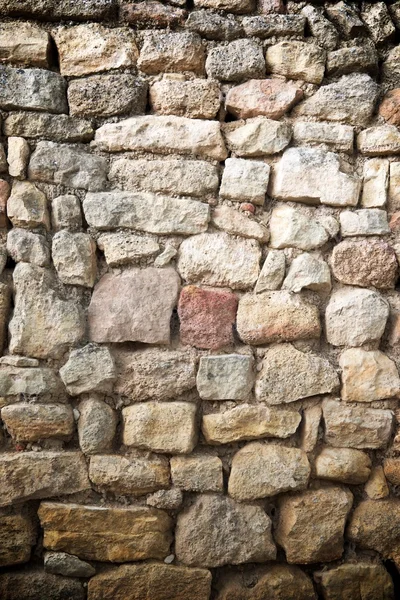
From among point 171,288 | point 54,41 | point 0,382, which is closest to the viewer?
point 0,382

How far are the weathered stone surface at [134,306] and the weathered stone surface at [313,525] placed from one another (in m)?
0.73

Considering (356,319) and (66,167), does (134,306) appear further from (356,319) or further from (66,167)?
(356,319)

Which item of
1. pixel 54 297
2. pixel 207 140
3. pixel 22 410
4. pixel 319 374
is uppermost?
pixel 207 140

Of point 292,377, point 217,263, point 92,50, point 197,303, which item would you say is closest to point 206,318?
point 197,303

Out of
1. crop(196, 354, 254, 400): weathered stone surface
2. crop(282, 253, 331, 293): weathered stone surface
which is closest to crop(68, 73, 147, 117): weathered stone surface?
crop(282, 253, 331, 293): weathered stone surface

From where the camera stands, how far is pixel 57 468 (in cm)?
175

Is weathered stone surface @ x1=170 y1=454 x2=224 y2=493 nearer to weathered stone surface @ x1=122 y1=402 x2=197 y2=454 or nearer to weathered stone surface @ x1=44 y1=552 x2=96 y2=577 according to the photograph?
weathered stone surface @ x1=122 y1=402 x2=197 y2=454

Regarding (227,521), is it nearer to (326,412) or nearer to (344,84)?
(326,412)

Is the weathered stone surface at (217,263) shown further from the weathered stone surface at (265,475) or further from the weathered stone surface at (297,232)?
the weathered stone surface at (265,475)

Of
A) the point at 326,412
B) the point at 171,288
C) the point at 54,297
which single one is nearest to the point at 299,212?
the point at 171,288

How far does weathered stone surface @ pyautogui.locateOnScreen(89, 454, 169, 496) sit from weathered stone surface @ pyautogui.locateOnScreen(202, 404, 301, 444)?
213 millimetres

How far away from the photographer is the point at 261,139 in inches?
77.7

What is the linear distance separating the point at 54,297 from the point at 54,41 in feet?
3.27

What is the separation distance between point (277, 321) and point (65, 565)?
108cm
